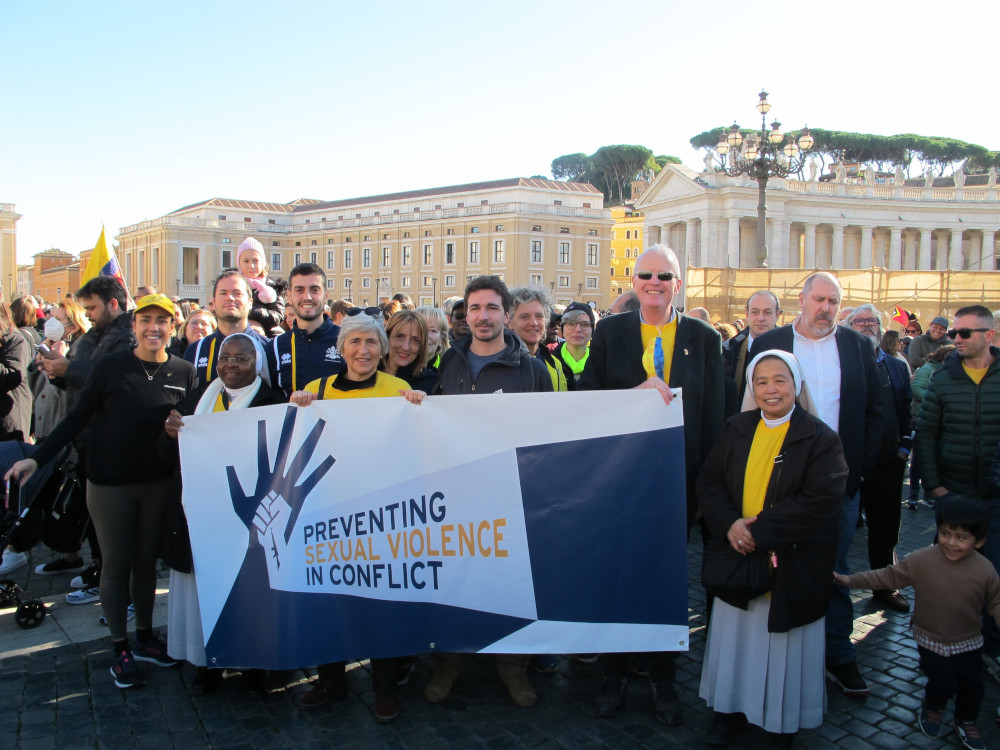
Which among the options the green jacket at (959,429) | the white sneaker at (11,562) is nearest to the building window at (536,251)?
the white sneaker at (11,562)

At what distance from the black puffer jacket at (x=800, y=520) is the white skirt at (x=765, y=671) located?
9 cm

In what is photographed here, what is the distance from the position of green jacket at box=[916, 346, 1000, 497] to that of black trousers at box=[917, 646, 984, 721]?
1.21 meters

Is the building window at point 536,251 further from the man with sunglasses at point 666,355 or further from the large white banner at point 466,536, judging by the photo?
the large white banner at point 466,536

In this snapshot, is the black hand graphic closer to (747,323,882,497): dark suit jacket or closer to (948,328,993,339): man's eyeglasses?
(747,323,882,497): dark suit jacket

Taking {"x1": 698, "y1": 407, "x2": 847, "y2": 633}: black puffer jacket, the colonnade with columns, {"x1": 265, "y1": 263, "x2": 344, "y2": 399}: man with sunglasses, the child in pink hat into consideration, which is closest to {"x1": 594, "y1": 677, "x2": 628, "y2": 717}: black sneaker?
{"x1": 698, "y1": 407, "x2": 847, "y2": 633}: black puffer jacket

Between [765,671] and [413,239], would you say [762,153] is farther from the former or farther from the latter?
[413,239]

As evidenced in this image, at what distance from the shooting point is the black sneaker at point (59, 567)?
576 cm

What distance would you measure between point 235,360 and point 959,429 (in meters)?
4.13

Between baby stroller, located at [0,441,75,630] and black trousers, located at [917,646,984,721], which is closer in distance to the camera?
black trousers, located at [917,646,984,721]

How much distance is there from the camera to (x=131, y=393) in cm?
390

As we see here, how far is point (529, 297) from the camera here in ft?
16.8

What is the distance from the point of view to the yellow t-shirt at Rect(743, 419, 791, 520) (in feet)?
10.9

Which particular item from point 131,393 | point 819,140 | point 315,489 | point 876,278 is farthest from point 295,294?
point 819,140

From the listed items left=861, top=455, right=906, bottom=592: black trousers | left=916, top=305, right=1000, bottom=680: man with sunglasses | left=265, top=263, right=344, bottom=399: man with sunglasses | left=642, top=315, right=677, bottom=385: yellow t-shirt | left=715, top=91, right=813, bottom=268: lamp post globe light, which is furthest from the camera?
left=715, top=91, right=813, bottom=268: lamp post globe light
